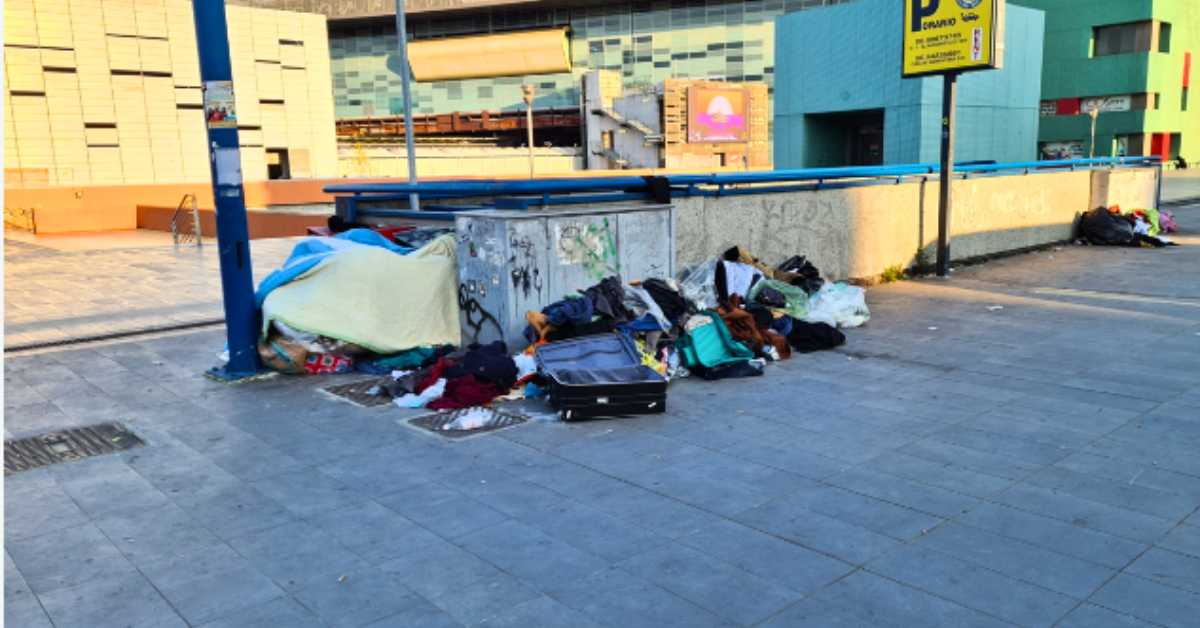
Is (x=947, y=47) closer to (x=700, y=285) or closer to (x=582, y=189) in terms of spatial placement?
(x=700, y=285)

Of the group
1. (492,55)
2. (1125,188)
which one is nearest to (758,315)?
(1125,188)

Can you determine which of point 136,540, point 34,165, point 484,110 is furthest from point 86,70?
point 136,540

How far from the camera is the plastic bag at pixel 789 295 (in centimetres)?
920

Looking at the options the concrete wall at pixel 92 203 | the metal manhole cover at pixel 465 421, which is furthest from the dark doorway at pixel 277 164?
the metal manhole cover at pixel 465 421

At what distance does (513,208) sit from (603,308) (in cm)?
173

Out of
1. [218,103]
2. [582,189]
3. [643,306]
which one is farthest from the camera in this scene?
[582,189]

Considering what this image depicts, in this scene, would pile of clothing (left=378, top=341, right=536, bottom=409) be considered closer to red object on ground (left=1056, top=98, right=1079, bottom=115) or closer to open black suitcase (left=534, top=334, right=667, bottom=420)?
open black suitcase (left=534, top=334, right=667, bottom=420)

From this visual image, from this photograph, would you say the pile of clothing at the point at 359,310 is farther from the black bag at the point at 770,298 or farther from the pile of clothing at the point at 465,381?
the black bag at the point at 770,298

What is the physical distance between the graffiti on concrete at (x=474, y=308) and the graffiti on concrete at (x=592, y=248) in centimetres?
86

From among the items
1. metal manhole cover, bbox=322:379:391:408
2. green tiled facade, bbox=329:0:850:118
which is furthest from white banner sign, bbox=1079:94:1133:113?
metal manhole cover, bbox=322:379:391:408

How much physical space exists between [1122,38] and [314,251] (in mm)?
52152

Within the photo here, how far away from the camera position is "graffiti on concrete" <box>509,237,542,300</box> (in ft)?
25.7

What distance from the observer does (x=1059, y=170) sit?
17219 millimetres

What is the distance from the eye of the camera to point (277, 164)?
49.1m
